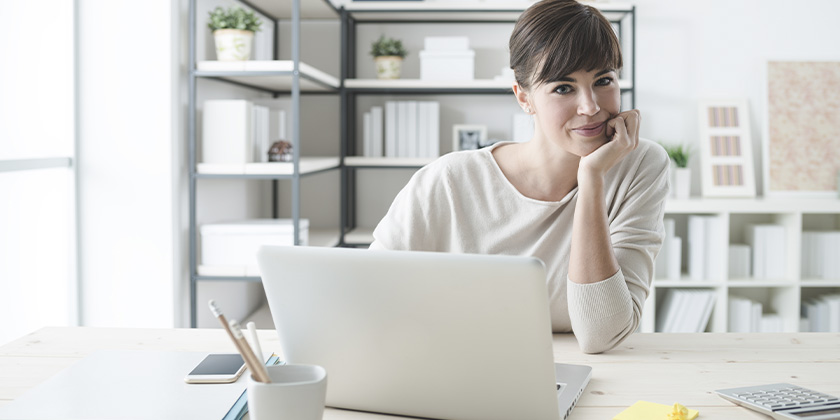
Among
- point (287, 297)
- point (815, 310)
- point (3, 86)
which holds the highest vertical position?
point (3, 86)

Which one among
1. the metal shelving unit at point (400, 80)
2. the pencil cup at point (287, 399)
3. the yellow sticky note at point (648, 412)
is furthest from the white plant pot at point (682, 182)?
the pencil cup at point (287, 399)

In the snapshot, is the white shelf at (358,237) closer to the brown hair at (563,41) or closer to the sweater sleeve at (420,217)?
the sweater sleeve at (420,217)

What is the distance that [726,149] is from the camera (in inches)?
128

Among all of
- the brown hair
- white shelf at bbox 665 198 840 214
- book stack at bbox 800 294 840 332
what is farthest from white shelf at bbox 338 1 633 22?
the brown hair

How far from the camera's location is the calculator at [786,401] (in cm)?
86

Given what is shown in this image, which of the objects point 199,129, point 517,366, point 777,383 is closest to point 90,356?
point 517,366

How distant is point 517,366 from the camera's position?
80 centimetres

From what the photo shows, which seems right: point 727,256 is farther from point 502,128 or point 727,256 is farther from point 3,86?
point 3,86

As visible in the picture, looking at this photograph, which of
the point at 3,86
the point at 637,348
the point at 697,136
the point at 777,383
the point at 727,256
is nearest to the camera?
the point at 777,383

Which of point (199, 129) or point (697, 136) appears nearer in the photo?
point (199, 129)

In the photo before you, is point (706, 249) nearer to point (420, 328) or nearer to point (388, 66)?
point (388, 66)

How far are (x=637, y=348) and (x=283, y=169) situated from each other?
149 centimetres

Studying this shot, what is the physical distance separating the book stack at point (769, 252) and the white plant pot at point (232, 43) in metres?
2.16

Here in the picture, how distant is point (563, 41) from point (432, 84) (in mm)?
1790
